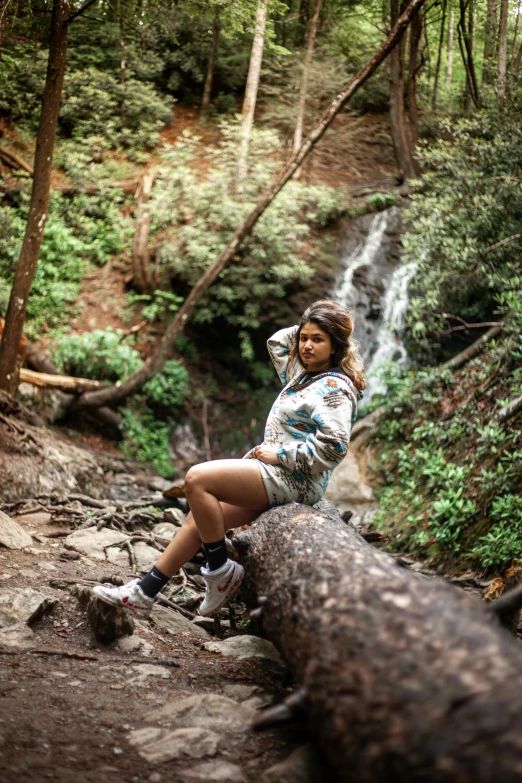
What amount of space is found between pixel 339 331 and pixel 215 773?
2258 mm

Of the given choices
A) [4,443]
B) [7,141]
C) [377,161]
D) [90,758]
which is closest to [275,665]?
[90,758]

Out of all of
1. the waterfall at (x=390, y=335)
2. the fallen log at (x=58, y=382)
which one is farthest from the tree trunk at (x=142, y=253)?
the waterfall at (x=390, y=335)

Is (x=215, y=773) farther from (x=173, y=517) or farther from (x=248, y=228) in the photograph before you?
(x=248, y=228)

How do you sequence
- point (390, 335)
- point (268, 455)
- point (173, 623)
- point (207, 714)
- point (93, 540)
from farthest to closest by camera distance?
1. point (390, 335)
2. point (93, 540)
3. point (173, 623)
4. point (268, 455)
5. point (207, 714)

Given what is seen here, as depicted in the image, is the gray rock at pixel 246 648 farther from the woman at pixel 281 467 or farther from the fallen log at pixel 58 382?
the fallen log at pixel 58 382

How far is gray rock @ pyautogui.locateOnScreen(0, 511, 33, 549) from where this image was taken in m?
4.44

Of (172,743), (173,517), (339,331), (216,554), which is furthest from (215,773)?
(173,517)

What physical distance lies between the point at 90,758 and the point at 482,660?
4.73 ft

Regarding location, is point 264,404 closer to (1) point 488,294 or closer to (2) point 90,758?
(1) point 488,294

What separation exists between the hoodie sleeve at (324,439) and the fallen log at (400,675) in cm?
76

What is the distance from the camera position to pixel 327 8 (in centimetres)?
1705

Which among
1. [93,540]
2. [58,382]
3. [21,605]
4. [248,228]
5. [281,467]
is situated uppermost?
[248,228]

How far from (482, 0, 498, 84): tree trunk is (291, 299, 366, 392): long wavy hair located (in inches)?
558

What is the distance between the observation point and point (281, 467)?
329cm
